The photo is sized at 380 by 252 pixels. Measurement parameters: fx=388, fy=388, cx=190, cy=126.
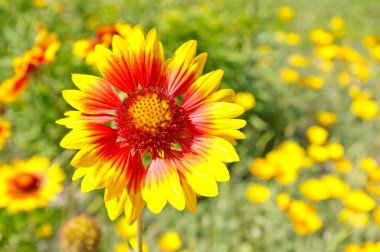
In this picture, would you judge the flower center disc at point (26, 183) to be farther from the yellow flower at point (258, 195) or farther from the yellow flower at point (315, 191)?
the yellow flower at point (315, 191)

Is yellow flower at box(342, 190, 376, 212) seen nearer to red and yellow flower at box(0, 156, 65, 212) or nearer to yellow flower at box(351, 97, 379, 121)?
yellow flower at box(351, 97, 379, 121)

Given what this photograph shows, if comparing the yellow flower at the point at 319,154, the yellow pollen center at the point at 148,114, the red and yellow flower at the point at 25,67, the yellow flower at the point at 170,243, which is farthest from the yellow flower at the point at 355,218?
the red and yellow flower at the point at 25,67

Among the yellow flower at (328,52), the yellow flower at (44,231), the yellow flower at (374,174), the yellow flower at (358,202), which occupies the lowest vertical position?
the yellow flower at (374,174)

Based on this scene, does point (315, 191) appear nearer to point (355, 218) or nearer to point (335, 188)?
point (335, 188)

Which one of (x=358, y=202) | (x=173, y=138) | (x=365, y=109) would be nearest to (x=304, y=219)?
(x=358, y=202)

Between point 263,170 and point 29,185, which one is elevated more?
point 29,185

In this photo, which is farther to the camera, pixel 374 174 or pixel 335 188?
pixel 374 174

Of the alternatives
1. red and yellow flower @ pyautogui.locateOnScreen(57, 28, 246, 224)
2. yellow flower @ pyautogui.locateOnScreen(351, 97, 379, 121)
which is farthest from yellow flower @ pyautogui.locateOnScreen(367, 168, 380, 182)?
red and yellow flower @ pyautogui.locateOnScreen(57, 28, 246, 224)
